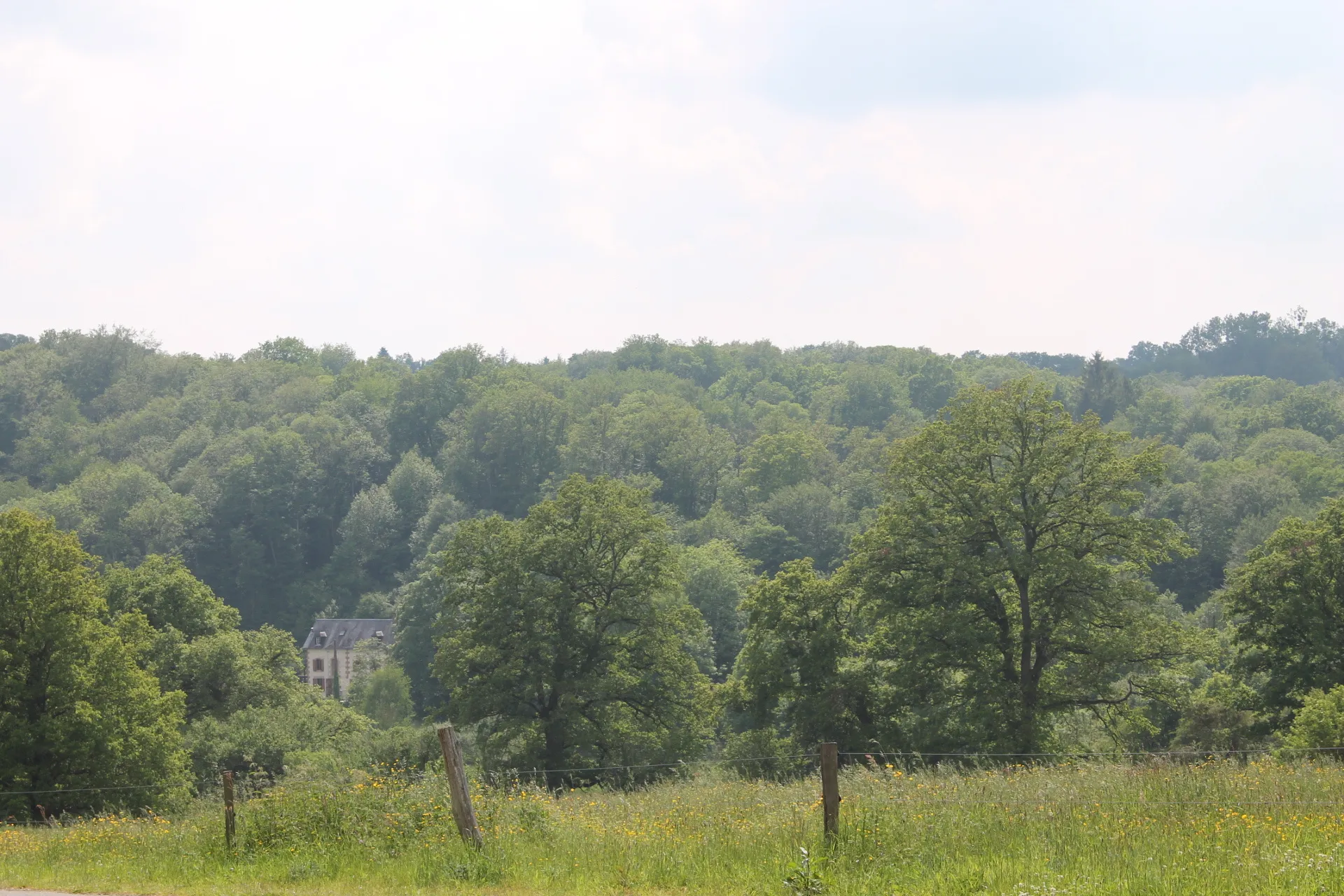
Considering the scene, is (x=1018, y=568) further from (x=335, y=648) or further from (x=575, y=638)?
(x=335, y=648)

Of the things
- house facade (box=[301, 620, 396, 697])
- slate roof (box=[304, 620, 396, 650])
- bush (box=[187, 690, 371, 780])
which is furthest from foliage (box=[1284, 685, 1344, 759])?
slate roof (box=[304, 620, 396, 650])

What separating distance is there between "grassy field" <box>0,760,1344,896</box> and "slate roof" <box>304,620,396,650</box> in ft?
374

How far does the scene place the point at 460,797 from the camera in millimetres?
13609

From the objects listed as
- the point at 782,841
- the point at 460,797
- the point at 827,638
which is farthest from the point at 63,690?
the point at 782,841

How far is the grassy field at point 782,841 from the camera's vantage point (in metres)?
11.3

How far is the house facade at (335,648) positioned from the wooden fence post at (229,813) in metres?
114

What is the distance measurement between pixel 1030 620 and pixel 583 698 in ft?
47.4

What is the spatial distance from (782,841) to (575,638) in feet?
100.0

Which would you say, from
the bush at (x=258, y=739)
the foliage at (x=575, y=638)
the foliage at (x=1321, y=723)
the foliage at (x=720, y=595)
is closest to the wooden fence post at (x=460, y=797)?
the foliage at (x=1321, y=723)

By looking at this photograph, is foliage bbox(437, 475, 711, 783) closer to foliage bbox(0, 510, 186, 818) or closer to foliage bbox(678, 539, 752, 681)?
foliage bbox(0, 510, 186, 818)

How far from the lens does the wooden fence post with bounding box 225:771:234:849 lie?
1466cm

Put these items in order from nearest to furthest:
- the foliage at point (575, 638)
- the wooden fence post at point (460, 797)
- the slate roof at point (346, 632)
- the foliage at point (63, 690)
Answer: the wooden fence post at point (460, 797) → the foliage at point (63, 690) → the foliage at point (575, 638) → the slate roof at point (346, 632)

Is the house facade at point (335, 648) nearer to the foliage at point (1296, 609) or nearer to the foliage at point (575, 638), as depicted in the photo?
the foliage at point (575, 638)

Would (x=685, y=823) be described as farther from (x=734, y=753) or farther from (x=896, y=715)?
(x=734, y=753)
